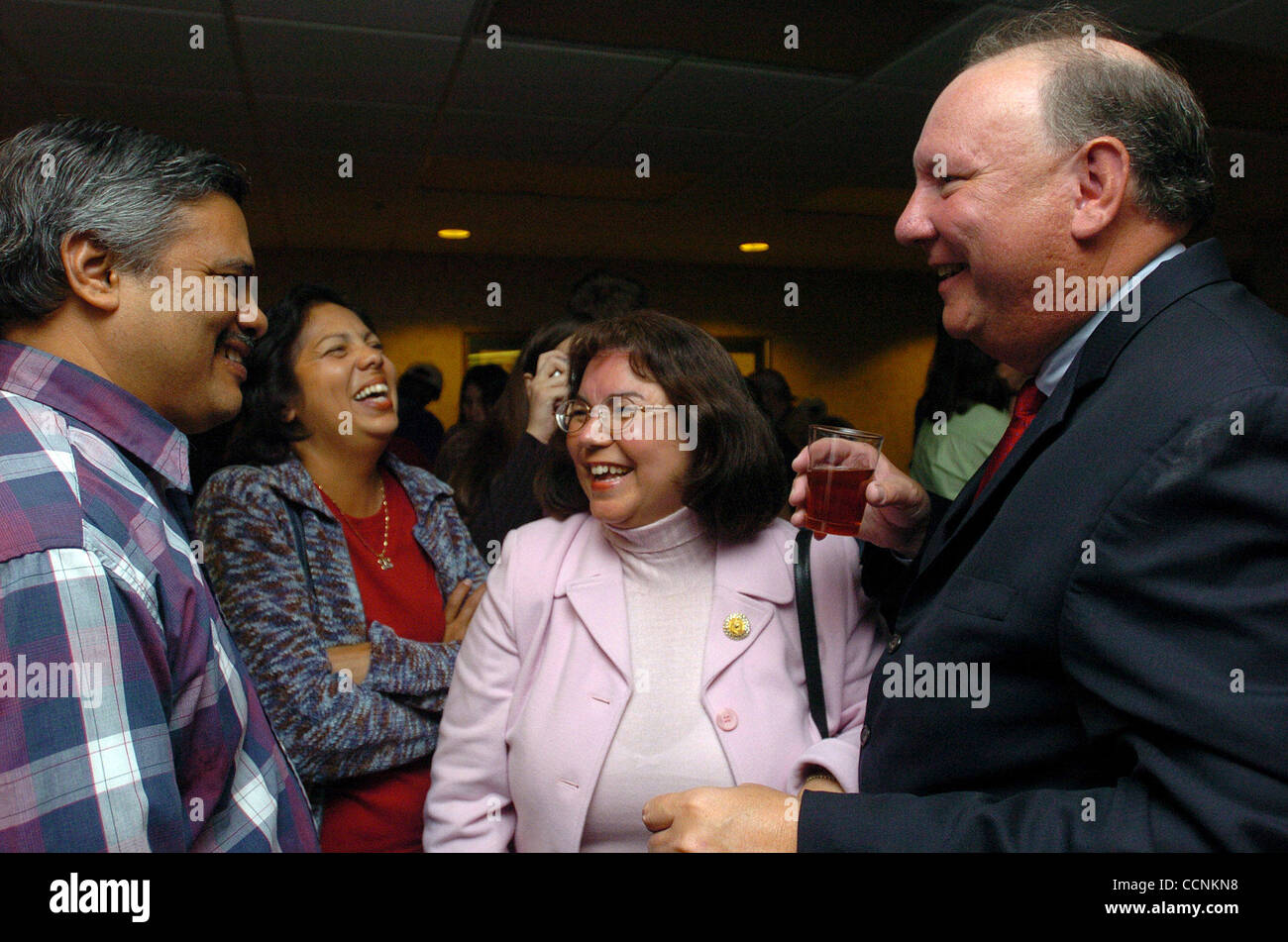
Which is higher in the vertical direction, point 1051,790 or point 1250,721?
point 1250,721

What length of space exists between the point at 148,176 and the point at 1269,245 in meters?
8.23

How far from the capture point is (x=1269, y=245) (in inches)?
277

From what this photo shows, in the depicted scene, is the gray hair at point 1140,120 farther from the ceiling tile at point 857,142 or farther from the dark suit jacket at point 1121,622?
the ceiling tile at point 857,142

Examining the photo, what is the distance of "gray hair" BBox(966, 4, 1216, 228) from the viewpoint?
103cm

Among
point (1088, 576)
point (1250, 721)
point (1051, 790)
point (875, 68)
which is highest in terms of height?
point (875, 68)

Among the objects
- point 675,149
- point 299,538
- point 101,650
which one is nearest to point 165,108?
point 675,149

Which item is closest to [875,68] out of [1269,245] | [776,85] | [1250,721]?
[776,85]

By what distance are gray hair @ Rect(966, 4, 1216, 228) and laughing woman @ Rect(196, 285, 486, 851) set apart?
1.39m

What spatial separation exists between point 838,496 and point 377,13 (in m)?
2.82

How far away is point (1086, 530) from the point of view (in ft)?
2.83

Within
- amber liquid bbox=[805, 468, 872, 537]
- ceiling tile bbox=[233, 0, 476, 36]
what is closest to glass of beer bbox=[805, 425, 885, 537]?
amber liquid bbox=[805, 468, 872, 537]

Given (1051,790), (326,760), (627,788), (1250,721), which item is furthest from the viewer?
(326,760)
